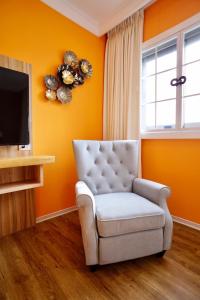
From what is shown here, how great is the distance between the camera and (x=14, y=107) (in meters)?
1.64

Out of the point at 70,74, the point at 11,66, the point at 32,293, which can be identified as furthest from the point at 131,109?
the point at 32,293

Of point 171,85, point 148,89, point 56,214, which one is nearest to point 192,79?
point 171,85

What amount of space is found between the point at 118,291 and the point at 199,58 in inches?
86.3

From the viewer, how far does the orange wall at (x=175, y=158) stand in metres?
1.81

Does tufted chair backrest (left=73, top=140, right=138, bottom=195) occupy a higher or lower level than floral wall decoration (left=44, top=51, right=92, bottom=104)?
lower

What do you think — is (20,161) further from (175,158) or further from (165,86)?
(165,86)

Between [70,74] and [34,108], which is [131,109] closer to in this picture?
[70,74]

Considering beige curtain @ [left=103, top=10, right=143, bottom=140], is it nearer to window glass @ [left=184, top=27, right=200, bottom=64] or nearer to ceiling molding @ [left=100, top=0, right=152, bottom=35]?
ceiling molding @ [left=100, top=0, right=152, bottom=35]

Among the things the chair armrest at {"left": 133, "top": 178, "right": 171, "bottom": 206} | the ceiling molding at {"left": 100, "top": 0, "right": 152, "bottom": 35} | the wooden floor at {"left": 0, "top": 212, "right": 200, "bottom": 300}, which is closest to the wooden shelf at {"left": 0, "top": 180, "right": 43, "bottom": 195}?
the wooden floor at {"left": 0, "top": 212, "right": 200, "bottom": 300}

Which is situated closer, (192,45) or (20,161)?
(20,161)

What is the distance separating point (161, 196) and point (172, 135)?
83 cm

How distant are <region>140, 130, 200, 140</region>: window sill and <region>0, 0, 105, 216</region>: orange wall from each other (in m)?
0.78

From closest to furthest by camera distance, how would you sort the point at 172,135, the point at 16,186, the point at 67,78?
the point at 16,186
the point at 172,135
the point at 67,78

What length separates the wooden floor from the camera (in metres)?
1.07
